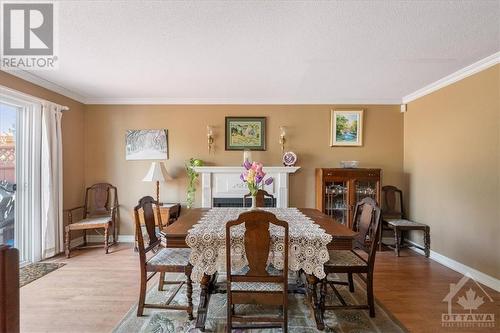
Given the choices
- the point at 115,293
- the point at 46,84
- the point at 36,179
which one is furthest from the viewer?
the point at 46,84

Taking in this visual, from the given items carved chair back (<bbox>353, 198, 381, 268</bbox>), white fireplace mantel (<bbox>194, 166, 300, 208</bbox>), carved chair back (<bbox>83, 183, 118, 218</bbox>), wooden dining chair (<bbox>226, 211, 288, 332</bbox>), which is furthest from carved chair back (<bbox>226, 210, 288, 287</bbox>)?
carved chair back (<bbox>83, 183, 118, 218</bbox>)

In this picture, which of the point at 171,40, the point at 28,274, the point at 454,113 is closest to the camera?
the point at 171,40

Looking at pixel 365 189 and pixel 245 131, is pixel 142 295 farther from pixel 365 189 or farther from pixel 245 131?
pixel 365 189

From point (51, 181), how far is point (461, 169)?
5.25m

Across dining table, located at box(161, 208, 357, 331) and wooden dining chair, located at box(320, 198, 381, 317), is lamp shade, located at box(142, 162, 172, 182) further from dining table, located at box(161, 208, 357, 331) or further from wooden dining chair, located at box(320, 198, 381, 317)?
wooden dining chair, located at box(320, 198, 381, 317)

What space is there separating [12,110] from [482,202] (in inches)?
222

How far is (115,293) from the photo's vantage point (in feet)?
8.66

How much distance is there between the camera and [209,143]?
4.42 meters

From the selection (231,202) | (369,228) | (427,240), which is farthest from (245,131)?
(427,240)

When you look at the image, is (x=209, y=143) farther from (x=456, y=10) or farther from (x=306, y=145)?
(x=456, y=10)

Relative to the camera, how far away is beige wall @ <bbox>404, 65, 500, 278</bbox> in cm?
281

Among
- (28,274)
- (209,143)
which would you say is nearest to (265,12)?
(209,143)

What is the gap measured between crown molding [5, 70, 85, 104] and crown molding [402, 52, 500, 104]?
5209 millimetres

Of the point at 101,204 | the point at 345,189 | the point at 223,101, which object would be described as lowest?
the point at 101,204
